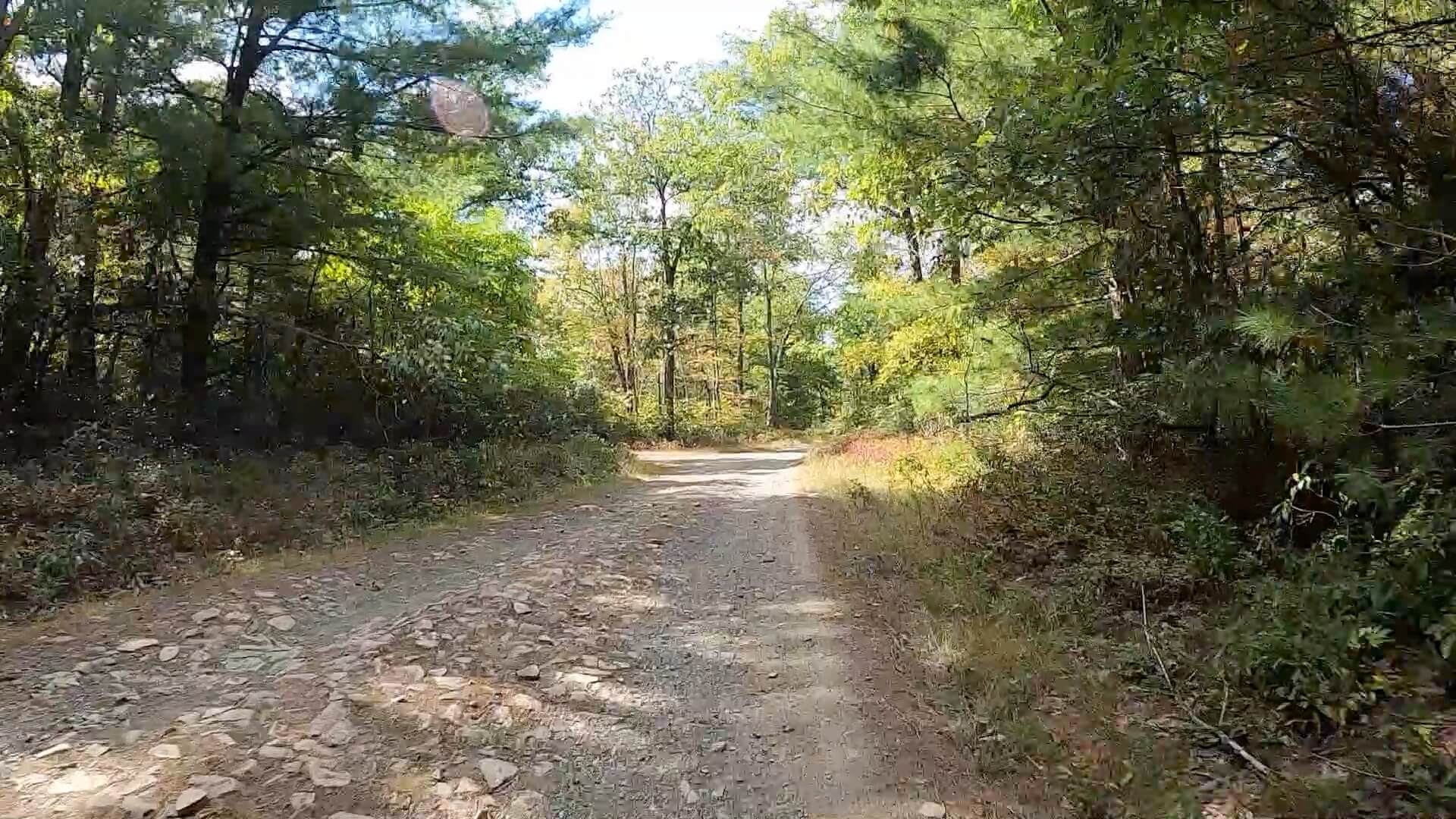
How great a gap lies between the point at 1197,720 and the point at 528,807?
3.06 metres

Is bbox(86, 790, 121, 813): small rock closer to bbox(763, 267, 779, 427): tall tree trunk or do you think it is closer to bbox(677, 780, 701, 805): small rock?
bbox(677, 780, 701, 805): small rock

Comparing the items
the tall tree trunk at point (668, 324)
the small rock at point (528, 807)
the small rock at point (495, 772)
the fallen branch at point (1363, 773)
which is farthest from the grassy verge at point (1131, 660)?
the tall tree trunk at point (668, 324)

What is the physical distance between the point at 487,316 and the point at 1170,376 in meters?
10.3

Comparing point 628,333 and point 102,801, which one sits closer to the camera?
point 102,801

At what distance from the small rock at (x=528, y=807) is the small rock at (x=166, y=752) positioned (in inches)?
61.5

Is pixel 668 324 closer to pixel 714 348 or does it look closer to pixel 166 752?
pixel 714 348

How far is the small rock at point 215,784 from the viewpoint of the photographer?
312 cm

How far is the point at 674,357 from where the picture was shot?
1276 inches

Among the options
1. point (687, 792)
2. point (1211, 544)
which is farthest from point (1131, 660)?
point (687, 792)

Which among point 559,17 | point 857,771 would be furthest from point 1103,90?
point 559,17

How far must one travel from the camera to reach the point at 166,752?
11.3 ft

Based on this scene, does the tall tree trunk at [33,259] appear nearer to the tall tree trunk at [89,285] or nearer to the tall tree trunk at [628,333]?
the tall tree trunk at [89,285]

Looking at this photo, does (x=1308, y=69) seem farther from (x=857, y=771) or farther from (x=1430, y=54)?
(x=857, y=771)

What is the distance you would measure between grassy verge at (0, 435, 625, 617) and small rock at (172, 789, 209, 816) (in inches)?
140
